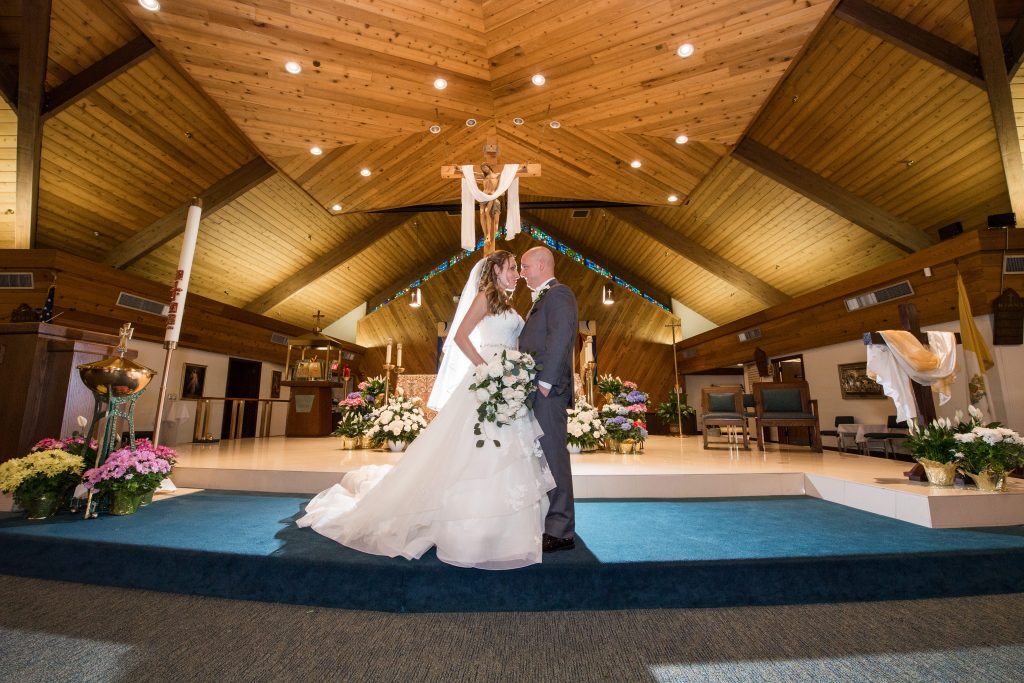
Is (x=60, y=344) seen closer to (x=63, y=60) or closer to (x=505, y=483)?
(x=505, y=483)

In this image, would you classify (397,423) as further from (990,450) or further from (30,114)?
(30,114)

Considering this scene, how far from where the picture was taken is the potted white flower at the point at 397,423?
561 cm

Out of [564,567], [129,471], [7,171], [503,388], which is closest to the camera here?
[564,567]

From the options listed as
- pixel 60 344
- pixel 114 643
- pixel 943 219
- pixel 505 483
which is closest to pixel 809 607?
pixel 505 483

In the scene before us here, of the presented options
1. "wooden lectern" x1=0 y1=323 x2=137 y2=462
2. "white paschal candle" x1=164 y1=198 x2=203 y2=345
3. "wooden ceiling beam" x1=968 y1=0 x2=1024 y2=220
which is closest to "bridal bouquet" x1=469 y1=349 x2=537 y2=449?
"white paschal candle" x1=164 y1=198 x2=203 y2=345

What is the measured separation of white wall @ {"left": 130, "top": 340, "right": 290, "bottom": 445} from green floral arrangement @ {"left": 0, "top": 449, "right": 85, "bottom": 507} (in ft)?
15.9

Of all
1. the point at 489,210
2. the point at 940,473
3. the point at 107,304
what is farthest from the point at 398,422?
the point at 107,304

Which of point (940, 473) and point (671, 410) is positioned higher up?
point (671, 410)

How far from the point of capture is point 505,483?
200 cm

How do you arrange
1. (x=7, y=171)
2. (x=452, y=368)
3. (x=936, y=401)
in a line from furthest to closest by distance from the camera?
(x=936, y=401), (x=7, y=171), (x=452, y=368)

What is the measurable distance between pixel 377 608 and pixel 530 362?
1247 mm

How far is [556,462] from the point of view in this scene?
212cm

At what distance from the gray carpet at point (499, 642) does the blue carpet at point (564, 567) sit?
0.06 meters

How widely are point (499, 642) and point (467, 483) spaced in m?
0.62
